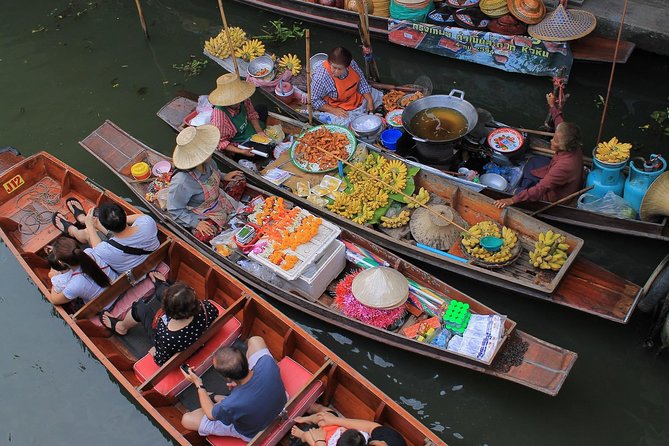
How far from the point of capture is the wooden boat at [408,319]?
5.41 metres

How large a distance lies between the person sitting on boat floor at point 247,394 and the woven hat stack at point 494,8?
7287 millimetres

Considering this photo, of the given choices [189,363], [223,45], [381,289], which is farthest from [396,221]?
[223,45]

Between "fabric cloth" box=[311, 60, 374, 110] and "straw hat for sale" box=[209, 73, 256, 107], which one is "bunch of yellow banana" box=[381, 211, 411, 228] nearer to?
"fabric cloth" box=[311, 60, 374, 110]

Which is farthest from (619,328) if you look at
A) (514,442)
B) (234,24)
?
(234,24)

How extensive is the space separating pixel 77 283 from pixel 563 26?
8.10m

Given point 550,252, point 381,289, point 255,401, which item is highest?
point 255,401

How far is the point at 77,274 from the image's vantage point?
6016 mm

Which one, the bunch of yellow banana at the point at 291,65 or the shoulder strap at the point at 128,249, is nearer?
the shoulder strap at the point at 128,249

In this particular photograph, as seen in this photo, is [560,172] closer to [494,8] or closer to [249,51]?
A: [494,8]

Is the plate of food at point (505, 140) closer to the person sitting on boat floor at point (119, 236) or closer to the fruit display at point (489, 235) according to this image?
the fruit display at point (489, 235)

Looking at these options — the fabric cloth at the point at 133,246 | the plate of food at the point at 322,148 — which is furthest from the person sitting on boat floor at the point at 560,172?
the fabric cloth at the point at 133,246

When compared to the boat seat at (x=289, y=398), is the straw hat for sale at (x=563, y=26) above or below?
above

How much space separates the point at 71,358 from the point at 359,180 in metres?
4.47

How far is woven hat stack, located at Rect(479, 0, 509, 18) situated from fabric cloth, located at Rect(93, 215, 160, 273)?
22.1 ft
